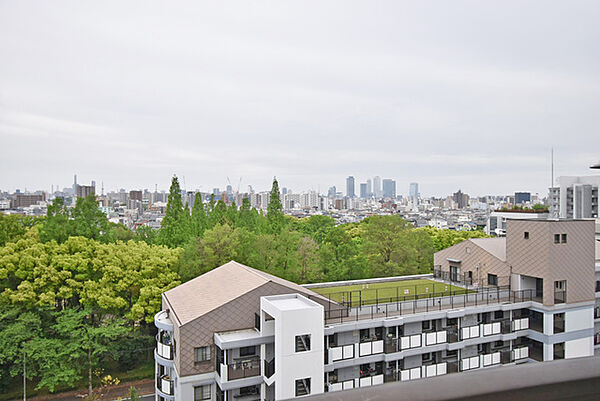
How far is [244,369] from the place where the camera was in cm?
1277

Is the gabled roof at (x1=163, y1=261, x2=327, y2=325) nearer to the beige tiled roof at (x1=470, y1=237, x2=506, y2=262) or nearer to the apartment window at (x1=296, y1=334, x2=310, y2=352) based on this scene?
the apartment window at (x1=296, y1=334, x2=310, y2=352)

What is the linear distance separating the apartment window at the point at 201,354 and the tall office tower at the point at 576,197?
2389 inches

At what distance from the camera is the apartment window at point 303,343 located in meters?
12.3

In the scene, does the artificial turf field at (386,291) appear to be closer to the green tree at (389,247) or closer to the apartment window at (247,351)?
the green tree at (389,247)

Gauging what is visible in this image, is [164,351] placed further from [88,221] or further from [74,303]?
[88,221]

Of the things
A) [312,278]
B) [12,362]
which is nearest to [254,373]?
[312,278]

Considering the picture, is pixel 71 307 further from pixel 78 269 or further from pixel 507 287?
pixel 507 287

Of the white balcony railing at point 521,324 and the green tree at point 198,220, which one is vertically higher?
the green tree at point 198,220

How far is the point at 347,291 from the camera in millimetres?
17734

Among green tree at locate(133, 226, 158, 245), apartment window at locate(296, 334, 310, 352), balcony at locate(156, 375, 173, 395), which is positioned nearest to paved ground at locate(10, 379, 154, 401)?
balcony at locate(156, 375, 173, 395)

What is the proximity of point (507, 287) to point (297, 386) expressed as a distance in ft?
34.1

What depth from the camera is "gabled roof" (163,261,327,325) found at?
13.5 meters

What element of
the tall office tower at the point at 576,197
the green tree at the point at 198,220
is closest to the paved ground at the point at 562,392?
the green tree at the point at 198,220

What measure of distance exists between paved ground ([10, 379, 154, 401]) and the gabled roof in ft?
19.5
